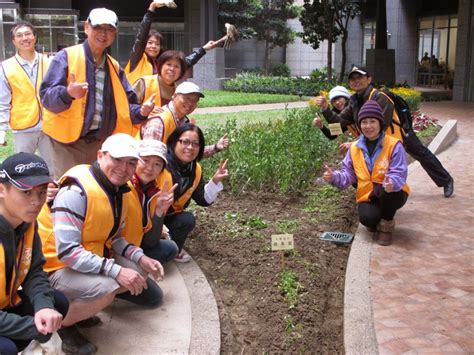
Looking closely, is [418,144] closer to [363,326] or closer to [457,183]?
[457,183]

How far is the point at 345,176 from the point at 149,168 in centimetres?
228

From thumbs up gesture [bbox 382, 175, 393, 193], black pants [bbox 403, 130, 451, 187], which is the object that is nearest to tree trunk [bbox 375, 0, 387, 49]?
black pants [bbox 403, 130, 451, 187]

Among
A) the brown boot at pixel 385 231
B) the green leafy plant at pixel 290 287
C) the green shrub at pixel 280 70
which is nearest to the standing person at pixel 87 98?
the green leafy plant at pixel 290 287

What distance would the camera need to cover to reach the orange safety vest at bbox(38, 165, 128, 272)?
A: 3166 millimetres

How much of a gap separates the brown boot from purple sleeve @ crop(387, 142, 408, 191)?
38cm

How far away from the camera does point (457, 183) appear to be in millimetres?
7605

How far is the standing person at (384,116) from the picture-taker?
5656 millimetres

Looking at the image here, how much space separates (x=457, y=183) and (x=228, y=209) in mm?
3461

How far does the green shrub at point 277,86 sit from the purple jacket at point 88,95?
1625 cm

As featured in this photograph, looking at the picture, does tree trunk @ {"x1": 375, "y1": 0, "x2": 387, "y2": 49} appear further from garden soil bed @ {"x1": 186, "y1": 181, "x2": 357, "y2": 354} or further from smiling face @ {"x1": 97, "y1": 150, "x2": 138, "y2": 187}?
smiling face @ {"x1": 97, "y1": 150, "x2": 138, "y2": 187}

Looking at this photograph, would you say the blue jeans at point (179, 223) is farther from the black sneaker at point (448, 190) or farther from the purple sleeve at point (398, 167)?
the black sneaker at point (448, 190)

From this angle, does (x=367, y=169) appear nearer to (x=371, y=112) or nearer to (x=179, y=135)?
(x=371, y=112)

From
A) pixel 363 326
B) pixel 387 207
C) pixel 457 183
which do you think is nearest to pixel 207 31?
pixel 457 183

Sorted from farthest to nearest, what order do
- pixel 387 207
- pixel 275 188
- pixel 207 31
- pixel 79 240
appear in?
1. pixel 207 31
2. pixel 275 188
3. pixel 387 207
4. pixel 79 240
